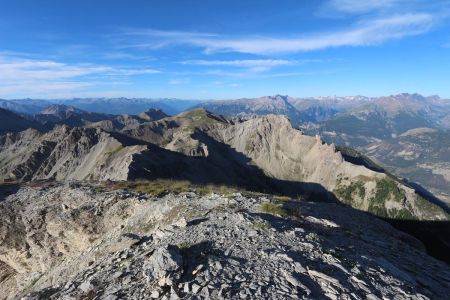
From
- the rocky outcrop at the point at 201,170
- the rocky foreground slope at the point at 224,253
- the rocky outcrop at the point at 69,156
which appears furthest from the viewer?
the rocky outcrop at the point at 69,156

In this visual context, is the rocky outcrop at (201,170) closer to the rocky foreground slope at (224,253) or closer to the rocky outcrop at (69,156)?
the rocky outcrop at (69,156)

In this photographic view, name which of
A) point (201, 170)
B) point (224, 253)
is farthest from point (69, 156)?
point (224, 253)

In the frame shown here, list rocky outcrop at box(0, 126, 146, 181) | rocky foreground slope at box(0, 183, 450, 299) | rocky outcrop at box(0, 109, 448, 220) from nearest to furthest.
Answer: rocky foreground slope at box(0, 183, 450, 299) → rocky outcrop at box(0, 109, 448, 220) → rocky outcrop at box(0, 126, 146, 181)

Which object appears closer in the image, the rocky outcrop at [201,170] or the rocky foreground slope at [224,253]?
the rocky foreground slope at [224,253]

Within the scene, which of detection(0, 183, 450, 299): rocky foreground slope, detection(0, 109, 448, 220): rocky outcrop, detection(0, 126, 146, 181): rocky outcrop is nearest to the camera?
detection(0, 183, 450, 299): rocky foreground slope

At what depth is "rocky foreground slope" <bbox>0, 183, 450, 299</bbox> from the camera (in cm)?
1523

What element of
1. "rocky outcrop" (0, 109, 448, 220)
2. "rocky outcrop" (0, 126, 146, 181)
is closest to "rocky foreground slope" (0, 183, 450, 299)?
"rocky outcrop" (0, 109, 448, 220)

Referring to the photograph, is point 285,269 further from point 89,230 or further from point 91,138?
point 91,138

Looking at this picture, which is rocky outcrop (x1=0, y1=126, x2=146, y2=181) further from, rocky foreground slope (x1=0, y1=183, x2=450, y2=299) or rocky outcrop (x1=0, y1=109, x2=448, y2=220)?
rocky foreground slope (x1=0, y1=183, x2=450, y2=299)

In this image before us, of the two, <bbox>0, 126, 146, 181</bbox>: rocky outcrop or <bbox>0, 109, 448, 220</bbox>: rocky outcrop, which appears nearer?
<bbox>0, 109, 448, 220</bbox>: rocky outcrop

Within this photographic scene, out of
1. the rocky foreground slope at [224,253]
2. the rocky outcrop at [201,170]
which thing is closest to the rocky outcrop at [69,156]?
the rocky outcrop at [201,170]

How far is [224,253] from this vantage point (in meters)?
17.7

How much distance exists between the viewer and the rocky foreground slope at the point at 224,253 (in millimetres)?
15227

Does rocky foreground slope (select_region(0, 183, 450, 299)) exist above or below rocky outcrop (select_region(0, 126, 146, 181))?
above
